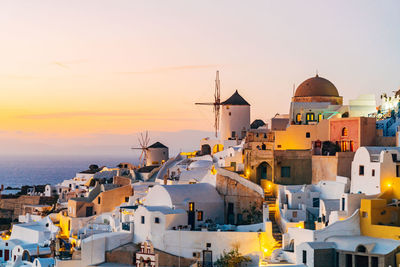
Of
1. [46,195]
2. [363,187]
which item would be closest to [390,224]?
[363,187]

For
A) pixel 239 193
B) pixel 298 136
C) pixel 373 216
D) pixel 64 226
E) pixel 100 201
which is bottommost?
pixel 64 226

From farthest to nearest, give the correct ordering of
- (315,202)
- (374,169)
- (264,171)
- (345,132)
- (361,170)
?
(264,171)
(345,132)
(315,202)
(361,170)
(374,169)

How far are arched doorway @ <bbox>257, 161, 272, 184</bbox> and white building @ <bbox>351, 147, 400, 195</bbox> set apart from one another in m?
5.47

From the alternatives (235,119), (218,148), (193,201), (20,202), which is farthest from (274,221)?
(20,202)

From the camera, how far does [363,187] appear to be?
1154 inches

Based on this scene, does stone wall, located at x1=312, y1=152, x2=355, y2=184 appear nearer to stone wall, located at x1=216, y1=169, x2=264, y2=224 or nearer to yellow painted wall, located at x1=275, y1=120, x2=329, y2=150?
yellow painted wall, located at x1=275, y1=120, x2=329, y2=150

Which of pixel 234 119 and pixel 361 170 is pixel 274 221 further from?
pixel 234 119

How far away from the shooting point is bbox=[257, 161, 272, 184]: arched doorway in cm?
3453

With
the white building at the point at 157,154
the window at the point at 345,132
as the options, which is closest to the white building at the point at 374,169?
the window at the point at 345,132

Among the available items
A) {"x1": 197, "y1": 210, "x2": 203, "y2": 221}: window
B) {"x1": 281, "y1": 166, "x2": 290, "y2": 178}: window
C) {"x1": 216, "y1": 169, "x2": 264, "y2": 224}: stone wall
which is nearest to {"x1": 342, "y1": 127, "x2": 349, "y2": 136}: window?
{"x1": 281, "y1": 166, "x2": 290, "y2": 178}: window

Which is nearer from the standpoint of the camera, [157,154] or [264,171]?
[264,171]

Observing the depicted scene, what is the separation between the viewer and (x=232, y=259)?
89.7 feet

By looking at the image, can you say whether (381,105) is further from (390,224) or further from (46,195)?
(46,195)

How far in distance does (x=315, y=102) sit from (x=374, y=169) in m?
11.5
